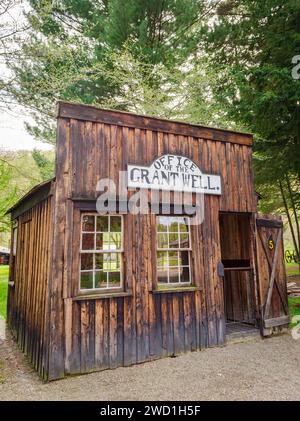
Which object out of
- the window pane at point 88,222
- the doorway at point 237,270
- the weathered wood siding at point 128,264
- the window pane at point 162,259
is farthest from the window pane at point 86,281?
the doorway at point 237,270

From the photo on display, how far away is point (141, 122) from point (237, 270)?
182 inches

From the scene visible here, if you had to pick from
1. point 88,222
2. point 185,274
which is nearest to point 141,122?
point 88,222

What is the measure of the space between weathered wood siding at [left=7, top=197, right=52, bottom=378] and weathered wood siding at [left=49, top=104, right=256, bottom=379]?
37 cm

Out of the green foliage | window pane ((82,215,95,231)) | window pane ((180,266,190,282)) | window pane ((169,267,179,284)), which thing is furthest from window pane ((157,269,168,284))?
the green foliage

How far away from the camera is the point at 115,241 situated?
241 inches

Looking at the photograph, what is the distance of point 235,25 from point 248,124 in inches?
175

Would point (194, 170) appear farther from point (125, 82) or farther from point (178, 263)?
point (125, 82)

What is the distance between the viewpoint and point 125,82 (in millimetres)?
13031

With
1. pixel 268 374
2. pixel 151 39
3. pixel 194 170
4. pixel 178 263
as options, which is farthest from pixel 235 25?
pixel 268 374

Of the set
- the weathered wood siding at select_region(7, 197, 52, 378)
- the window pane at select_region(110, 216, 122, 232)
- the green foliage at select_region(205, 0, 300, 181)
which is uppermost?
the green foliage at select_region(205, 0, 300, 181)

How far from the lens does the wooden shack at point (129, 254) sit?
5281mm

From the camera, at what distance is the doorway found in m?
8.20

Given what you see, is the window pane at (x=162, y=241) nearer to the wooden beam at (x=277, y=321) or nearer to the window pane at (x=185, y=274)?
the window pane at (x=185, y=274)

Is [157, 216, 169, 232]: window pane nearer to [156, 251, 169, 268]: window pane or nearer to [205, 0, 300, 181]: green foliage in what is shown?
[156, 251, 169, 268]: window pane
